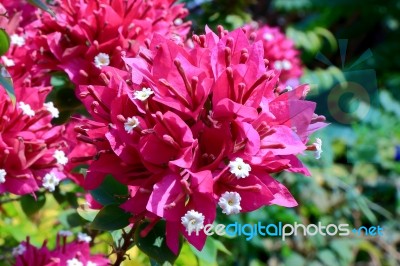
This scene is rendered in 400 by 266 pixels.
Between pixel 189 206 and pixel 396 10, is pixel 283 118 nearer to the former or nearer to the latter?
pixel 189 206

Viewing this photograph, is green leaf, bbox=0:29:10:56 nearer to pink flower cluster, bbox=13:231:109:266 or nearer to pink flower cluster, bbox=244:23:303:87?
pink flower cluster, bbox=13:231:109:266

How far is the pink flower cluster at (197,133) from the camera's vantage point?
0.68 meters

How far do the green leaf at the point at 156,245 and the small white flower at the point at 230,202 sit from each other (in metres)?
0.14

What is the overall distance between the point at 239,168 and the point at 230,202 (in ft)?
0.13

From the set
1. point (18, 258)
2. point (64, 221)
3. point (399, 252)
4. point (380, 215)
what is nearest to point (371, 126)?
point (380, 215)

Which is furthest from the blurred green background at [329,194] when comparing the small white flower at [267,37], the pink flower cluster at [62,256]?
the pink flower cluster at [62,256]

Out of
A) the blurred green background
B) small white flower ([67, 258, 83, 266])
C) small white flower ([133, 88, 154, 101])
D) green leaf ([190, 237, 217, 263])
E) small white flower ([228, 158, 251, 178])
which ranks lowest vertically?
the blurred green background

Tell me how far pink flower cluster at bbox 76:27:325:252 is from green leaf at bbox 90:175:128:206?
0.35 ft

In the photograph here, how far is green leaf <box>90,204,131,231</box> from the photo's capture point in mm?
784

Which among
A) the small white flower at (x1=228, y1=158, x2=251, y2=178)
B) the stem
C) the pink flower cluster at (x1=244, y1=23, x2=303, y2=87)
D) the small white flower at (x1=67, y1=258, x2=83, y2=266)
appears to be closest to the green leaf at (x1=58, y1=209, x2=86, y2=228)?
the small white flower at (x1=67, y1=258, x2=83, y2=266)

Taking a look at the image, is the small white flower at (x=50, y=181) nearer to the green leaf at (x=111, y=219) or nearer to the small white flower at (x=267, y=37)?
the green leaf at (x=111, y=219)

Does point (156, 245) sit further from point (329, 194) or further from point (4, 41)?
point (329, 194)

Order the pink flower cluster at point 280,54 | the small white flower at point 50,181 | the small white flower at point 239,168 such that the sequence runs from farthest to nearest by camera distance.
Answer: the pink flower cluster at point 280,54
the small white flower at point 50,181
the small white flower at point 239,168

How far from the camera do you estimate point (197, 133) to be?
708 mm
